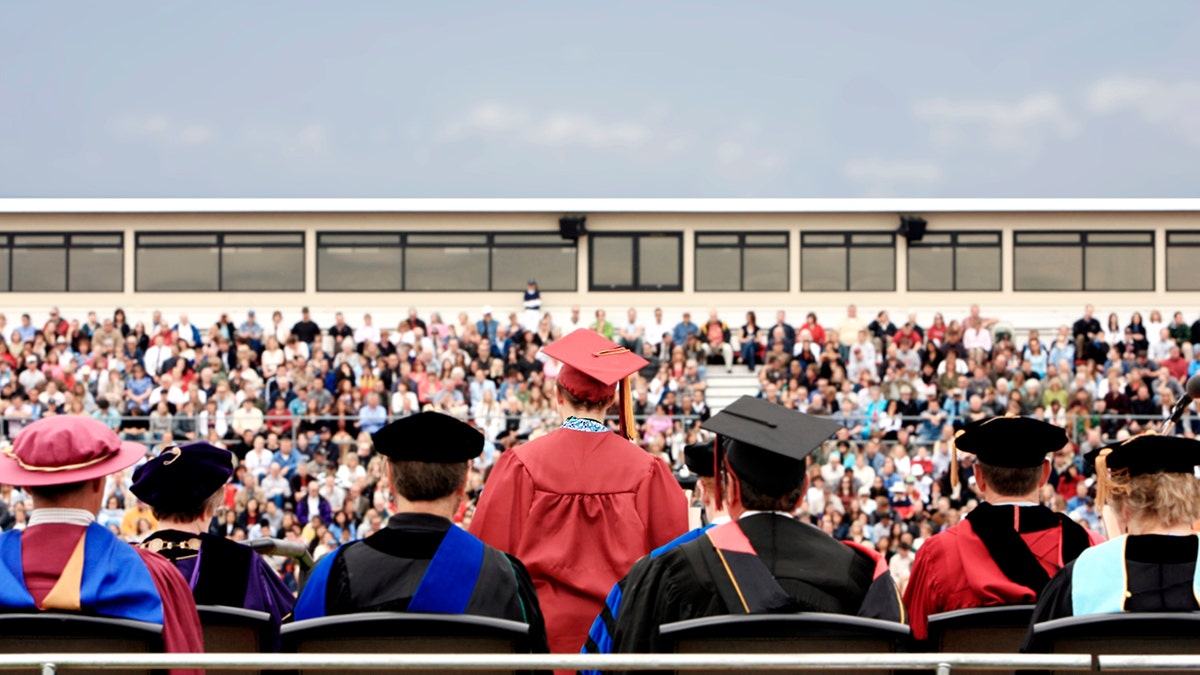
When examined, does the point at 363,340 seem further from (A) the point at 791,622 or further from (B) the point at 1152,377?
(A) the point at 791,622


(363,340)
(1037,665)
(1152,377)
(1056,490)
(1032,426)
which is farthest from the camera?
(363,340)

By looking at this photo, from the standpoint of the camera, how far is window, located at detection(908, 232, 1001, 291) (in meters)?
26.6

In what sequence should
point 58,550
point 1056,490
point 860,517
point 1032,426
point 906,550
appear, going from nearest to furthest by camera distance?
1. point 58,550
2. point 1032,426
3. point 906,550
4. point 860,517
5. point 1056,490

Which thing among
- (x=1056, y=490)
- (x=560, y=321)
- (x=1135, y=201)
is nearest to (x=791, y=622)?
(x=1056, y=490)

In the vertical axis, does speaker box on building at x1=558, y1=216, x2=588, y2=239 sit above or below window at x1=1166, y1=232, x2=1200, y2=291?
above

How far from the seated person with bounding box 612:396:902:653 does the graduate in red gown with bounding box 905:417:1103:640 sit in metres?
0.89

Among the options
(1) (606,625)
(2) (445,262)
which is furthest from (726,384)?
(1) (606,625)

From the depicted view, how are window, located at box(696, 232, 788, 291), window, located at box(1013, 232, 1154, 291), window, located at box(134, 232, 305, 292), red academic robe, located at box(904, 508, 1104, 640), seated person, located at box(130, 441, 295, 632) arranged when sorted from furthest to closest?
window, located at box(134, 232, 305, 292), window, located at box(1013, 232, 1154, 291), window, located at box(696, 232, 788, 291), seated person, located at box(130, 441, 295, 632), red academic robe, located at box(904, 508, 1104, 640)

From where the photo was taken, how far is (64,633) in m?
3.55

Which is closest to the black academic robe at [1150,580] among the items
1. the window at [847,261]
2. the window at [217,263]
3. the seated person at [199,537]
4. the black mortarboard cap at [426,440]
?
the black mortarboard cap at [426,440]

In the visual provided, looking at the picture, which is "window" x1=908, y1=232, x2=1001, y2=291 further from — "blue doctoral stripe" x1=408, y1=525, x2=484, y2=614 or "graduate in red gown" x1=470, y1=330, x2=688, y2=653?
"blue doctoral stripe" x1=408, y1=525, x2=484, y2=614

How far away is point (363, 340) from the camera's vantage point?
2236 centimetres

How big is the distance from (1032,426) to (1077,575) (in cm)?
91

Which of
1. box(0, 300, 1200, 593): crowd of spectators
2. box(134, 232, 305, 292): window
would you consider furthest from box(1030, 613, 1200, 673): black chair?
box(134, 232, 305, 292): window
